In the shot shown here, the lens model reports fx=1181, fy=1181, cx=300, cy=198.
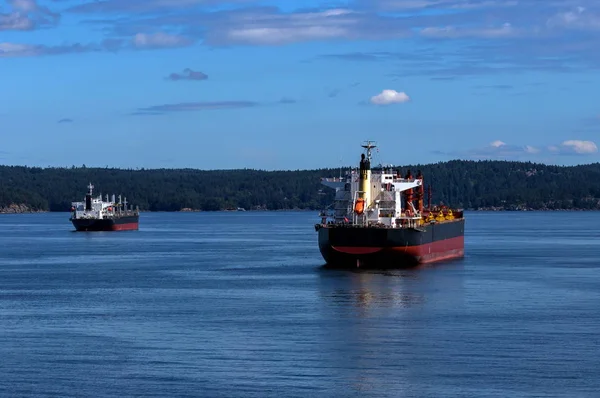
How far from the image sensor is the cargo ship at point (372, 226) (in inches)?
2680

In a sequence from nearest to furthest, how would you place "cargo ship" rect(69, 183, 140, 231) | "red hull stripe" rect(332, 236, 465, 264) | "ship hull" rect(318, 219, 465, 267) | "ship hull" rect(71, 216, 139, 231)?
"ship hull" rect(318, 219, 465, 267)
"red hull stripe" rect(332, 236, 465, 264)
"ship hull" rect(71, 216, 139, 231)
"cargo ship" rect(69, 183, 140, 231)

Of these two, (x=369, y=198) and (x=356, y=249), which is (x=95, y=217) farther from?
(x=356, y=249)

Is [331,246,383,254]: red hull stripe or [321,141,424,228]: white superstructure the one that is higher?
[321,141,424,228]: white superstructure

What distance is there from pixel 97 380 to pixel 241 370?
4080mm

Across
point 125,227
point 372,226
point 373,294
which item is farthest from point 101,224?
point 373,294

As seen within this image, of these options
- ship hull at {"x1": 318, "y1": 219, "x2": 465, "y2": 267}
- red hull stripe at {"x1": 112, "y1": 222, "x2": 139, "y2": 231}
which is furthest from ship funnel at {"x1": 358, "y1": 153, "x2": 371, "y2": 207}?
red hull stripe at {"x1": 112, "y1": 222, "x2": 139, "y2": 231}

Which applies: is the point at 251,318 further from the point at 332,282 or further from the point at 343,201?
the point at 343,201

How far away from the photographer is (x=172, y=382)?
3212 cm

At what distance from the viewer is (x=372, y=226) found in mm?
68750

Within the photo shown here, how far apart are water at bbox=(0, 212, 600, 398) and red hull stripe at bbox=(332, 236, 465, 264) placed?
1724 mm

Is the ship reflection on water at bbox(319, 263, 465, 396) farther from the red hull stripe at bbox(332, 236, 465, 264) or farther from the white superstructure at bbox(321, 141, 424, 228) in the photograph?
the white superstructure at bbox(321, 141, 424, 228)

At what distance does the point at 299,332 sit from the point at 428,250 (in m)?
35.5

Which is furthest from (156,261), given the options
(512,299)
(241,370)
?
(241,370)

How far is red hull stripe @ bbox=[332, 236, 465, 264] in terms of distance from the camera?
68250 mm
